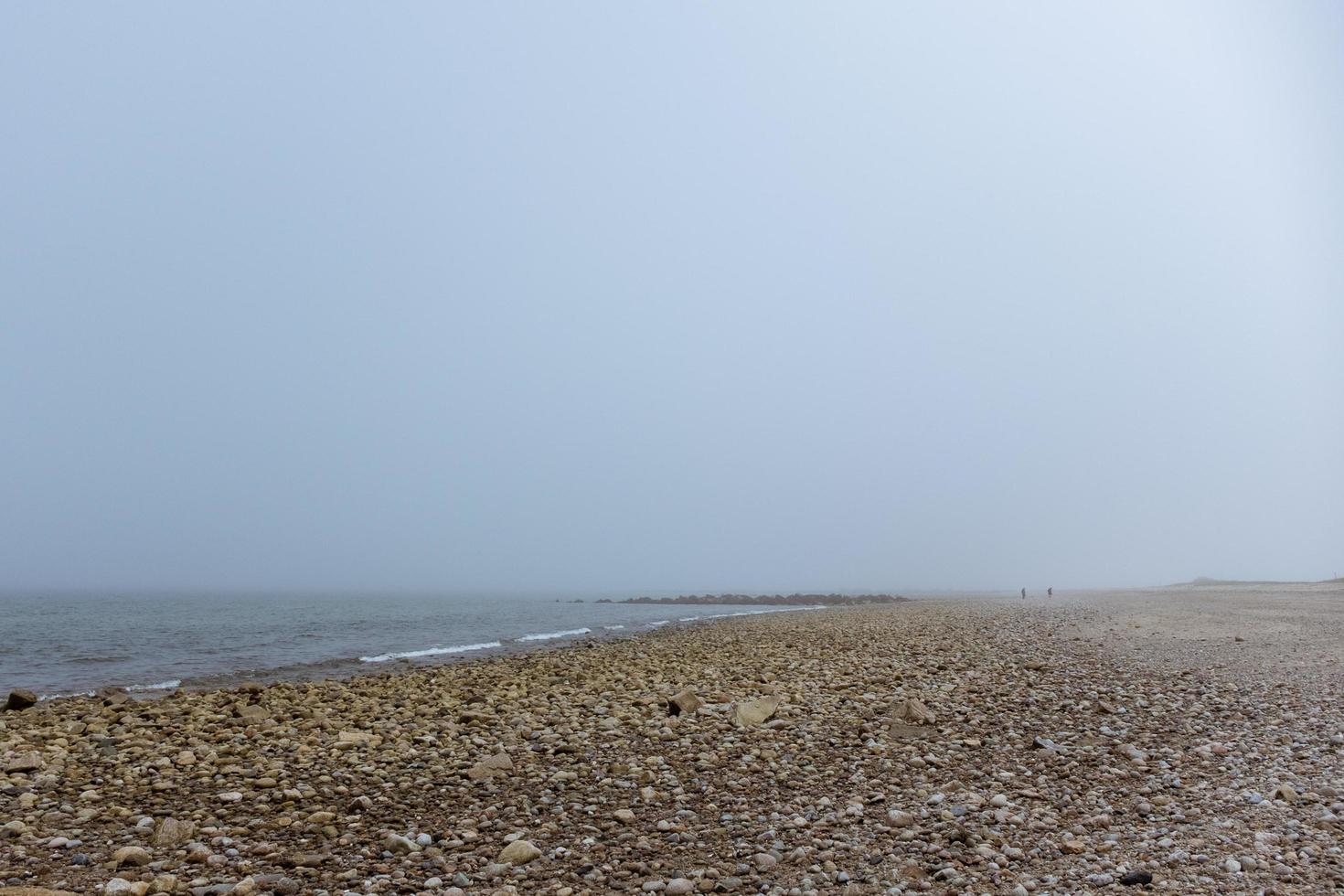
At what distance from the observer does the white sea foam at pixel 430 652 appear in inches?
989

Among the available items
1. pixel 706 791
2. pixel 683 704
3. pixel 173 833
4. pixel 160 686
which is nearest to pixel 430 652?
pixel 160 686

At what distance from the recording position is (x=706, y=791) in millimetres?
7609

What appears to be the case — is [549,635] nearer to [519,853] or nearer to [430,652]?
[430,652]

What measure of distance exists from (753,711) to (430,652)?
20.4 metres

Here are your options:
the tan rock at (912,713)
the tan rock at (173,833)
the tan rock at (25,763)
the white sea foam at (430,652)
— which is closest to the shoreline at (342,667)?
the white sea foam at (430,652)

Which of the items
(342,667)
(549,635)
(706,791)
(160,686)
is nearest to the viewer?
(706,791)

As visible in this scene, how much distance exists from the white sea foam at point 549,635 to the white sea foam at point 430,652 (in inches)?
94.6

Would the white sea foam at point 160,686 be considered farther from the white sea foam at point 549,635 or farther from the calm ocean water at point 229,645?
the white sea foam at point 549,635

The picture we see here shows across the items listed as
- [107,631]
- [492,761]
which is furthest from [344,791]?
[107,631]

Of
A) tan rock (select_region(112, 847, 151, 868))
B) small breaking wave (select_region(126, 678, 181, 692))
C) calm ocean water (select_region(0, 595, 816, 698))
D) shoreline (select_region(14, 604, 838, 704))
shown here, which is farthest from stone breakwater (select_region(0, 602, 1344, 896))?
calm ocean water (select_region(0, 595, 816, 698))

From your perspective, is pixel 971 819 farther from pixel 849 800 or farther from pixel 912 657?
pixel 912 657

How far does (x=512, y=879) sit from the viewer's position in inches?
224

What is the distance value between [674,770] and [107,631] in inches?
1647

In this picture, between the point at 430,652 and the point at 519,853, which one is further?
the point at 430,652
